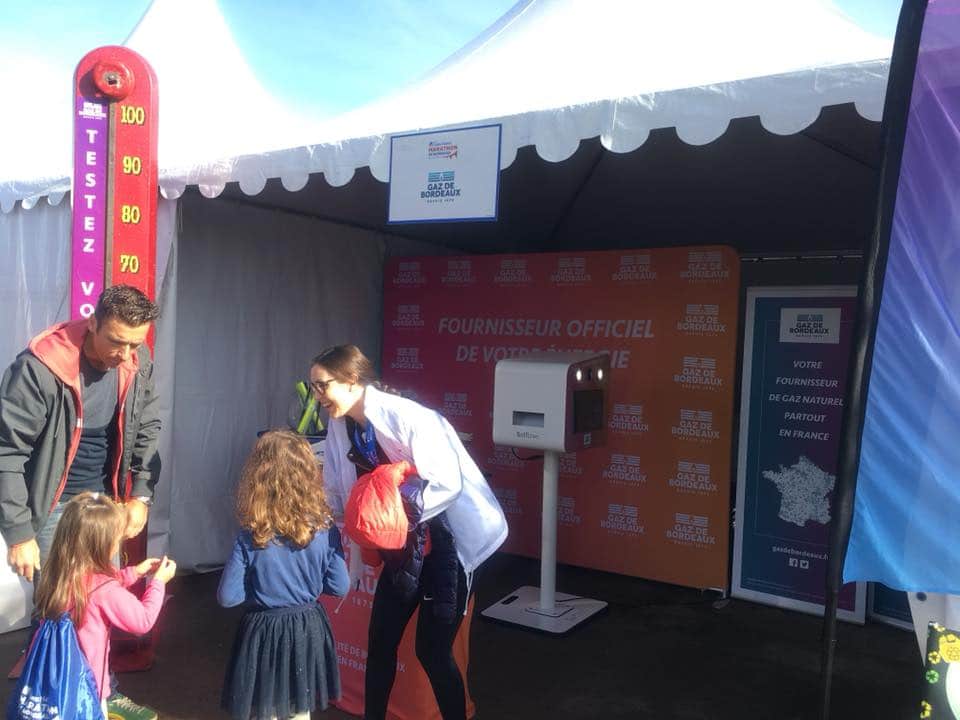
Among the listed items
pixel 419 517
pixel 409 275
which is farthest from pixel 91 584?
pixel 409 275

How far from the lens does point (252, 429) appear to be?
5.14 metres

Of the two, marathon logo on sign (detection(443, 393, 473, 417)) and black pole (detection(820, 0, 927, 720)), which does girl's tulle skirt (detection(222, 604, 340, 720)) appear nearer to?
black pole (detection(820, 0, 927, 720))

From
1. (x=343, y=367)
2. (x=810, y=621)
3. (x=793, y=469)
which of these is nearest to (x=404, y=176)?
(x=343, y=367)

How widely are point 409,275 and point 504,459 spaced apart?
1.46 metres

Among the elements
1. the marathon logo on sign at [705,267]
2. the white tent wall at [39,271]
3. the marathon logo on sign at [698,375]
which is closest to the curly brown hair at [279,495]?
the white tent wall at [39,271]

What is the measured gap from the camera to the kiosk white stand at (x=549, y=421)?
4.15 m

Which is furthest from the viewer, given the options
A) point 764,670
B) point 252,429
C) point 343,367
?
point 252,429

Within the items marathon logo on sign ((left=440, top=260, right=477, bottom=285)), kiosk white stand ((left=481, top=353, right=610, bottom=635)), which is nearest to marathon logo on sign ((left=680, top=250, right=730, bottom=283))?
kiosk white stand ((left=481, top=353, right=610, bottom=635))

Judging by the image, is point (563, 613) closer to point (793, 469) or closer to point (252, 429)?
point (793, 469)

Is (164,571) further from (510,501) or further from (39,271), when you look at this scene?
(510,501)

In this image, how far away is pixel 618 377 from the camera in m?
5.13

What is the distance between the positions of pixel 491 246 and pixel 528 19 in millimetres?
2666

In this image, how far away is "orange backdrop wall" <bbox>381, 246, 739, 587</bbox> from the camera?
188 inches

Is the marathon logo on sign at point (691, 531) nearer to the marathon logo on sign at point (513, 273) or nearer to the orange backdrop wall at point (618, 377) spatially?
the orange backdrop wall at point (618, 377)
